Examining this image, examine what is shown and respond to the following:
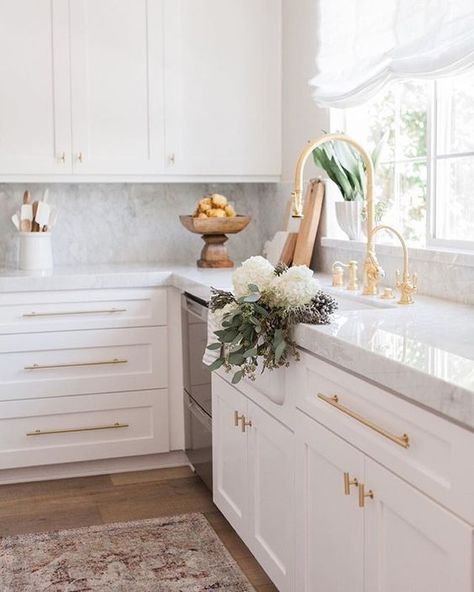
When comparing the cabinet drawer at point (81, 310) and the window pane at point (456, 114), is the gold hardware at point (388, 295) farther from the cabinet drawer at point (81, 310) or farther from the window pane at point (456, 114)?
the cabinet drawer at point (81, 310)

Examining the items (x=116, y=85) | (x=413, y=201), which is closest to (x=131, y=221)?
(x=116, y=85)

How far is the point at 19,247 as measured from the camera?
12.8ft

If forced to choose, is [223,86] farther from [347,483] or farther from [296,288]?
[347,483]

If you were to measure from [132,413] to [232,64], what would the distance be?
167 cm

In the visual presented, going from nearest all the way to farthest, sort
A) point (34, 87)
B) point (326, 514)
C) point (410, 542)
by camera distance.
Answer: point (410, 542), point (326, 514), point (34, 87)

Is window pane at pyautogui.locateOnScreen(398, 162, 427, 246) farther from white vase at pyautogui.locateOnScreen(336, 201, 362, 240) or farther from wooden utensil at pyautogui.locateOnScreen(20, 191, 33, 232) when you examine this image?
wooden utensil at pyautogui.locateOnScreen(20, 191, 33, 232)

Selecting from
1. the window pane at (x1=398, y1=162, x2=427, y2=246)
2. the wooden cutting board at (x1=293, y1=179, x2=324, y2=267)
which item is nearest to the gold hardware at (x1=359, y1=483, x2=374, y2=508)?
the window pane at (x1=398, y1=162, x2=427, y2=246)

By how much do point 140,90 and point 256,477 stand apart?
1981 millimetres

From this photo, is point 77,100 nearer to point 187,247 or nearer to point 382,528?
point 187,247

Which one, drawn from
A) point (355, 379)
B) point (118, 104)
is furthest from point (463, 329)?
point (118, 104)

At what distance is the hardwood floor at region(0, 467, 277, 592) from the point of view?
3.26 m

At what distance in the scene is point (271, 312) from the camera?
2.30 metres

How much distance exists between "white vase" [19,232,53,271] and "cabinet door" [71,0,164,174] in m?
0.35

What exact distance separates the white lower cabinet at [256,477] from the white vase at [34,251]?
3.85ft
